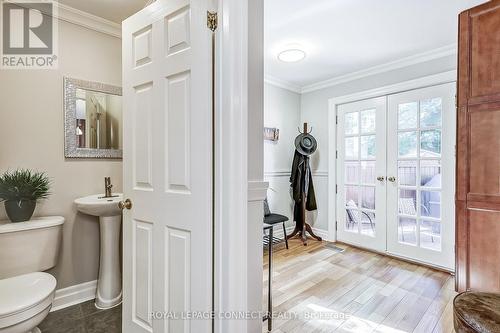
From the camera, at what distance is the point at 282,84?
375 centimetres

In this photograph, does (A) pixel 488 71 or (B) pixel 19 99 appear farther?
(B) pixel 19 99

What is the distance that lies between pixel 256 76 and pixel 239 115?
0.69ft

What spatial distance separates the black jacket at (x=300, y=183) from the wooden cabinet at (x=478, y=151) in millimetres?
2050

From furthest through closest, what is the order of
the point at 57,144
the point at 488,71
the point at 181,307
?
the point at 57,144 < the point at 488,71 < the point at 181,307

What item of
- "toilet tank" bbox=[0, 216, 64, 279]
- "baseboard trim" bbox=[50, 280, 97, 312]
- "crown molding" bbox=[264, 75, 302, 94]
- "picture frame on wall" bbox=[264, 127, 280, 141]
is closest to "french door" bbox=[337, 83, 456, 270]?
"crown molding" bbox=[264, 75, 302, 94]

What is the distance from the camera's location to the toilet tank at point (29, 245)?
1554 mm

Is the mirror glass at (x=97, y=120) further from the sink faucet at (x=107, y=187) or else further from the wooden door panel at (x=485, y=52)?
the wooden door panel at (x=485, y=52)

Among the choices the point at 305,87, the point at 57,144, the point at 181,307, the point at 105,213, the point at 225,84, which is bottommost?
the point at 181,307

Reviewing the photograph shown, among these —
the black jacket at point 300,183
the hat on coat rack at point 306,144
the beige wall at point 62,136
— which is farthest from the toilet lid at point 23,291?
the hat on coat rack at point 306,144

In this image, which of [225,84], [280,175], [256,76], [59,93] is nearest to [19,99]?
[59,93]

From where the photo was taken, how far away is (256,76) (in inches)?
45.1

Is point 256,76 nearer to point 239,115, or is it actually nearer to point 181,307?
point 239,115

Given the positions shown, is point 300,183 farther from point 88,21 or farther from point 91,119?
point 88,21

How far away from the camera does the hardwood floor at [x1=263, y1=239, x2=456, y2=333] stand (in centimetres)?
179
